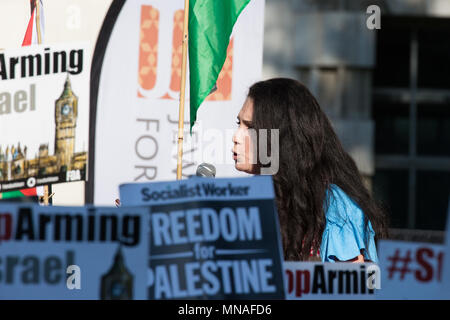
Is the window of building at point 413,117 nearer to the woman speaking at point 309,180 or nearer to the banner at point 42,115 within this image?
the banner at point 42,115

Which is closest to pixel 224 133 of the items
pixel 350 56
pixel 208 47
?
pixel 208 47

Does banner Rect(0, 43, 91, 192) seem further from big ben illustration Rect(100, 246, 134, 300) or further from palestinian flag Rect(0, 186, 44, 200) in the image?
big ben illustration Rect(100, 246, 134, 300)

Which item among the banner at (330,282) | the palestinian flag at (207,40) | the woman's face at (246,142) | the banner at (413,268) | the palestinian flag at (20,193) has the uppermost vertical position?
the palestinian flag at (207,40)

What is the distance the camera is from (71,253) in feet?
5.47

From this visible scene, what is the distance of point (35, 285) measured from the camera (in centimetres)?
165

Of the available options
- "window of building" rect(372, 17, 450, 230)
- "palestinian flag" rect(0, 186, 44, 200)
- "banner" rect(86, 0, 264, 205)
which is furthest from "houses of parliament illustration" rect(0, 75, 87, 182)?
"window of building" rect(372, 17, 450, 230)

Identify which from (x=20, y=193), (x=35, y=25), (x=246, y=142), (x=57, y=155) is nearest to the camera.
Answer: (x=246, y=142)

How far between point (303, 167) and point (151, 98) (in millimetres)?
1433

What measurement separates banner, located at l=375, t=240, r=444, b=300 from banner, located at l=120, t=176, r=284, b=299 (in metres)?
0.23

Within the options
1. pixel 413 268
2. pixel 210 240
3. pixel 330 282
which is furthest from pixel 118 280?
pixel 413 268

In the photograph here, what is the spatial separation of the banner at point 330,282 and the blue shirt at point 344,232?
0.76 meters

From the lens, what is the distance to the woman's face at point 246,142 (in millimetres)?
2812

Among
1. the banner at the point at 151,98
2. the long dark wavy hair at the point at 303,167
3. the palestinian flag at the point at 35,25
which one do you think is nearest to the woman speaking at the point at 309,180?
the long dark wavy hair at the point at 303,167

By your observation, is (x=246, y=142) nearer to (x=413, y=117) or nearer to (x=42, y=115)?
(x=42, y=115)
